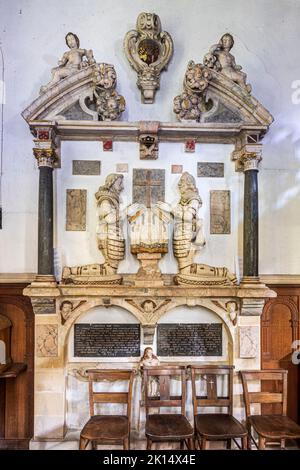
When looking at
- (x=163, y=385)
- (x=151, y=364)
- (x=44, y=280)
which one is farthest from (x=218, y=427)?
(x=44, y=280)

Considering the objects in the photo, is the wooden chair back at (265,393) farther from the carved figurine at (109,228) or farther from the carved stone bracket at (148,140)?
the carved stone bracket at (148,140)

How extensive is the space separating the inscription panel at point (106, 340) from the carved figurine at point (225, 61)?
288cm

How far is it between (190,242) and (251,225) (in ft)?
2.17

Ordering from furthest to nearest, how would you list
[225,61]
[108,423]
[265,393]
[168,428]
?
[225,61], [265,393], [108,423], [168,428]

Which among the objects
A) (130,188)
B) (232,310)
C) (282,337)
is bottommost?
(282,337)

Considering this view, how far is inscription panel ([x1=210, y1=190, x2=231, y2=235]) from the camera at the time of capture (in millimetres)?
3893

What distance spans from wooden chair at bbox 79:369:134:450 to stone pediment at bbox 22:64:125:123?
2601 mm

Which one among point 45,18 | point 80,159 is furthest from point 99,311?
point 45,18

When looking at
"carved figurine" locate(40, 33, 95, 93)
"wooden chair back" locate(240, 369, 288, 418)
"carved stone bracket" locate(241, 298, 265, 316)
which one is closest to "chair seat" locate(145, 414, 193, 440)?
"wooden chair back" locate(240, 369, 288, 418)

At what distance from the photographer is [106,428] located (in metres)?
3.01

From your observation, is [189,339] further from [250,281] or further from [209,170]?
[209,170]

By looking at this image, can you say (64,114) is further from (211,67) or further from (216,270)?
(216,270)

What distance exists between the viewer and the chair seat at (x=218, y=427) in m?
2.92
